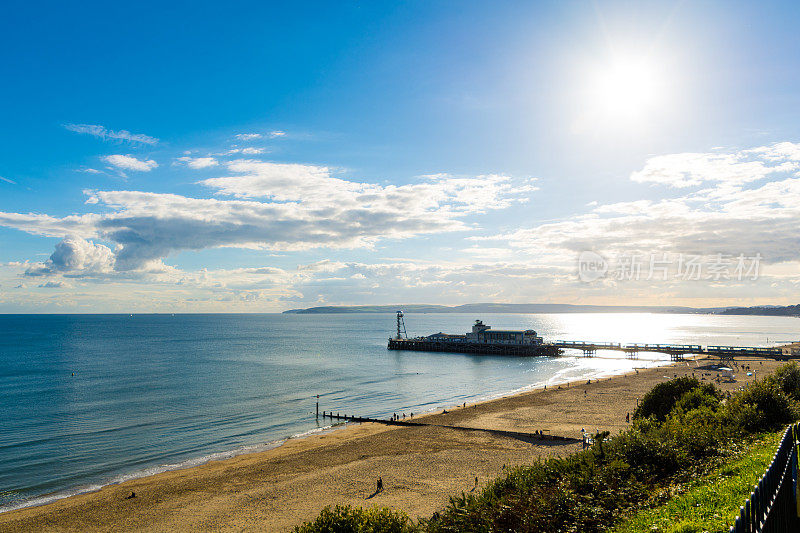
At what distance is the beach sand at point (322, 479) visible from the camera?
2962 centimetres

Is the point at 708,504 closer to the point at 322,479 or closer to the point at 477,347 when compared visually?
the point at 322,479

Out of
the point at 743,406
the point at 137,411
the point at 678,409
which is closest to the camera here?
the point at 743,406

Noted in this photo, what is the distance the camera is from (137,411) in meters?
61.0

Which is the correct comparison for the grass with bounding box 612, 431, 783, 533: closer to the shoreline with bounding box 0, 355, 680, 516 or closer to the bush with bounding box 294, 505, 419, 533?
the bush with bounding box 294, 505, 419, 533

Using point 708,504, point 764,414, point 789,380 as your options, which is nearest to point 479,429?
point 789,380

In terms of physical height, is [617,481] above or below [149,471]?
above

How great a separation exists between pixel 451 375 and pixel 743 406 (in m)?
76.9

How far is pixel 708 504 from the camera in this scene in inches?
Result: 459

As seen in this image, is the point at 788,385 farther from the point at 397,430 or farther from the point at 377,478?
the point at 397,430

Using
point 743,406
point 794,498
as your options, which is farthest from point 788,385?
point 794,498

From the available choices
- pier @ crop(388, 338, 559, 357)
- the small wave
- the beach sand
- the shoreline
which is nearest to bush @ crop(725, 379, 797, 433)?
the beach sand

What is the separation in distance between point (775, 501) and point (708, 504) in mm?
4359

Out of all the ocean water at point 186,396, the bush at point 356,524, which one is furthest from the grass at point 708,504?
the ocean water at point 186,396

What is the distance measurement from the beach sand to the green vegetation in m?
4.10
